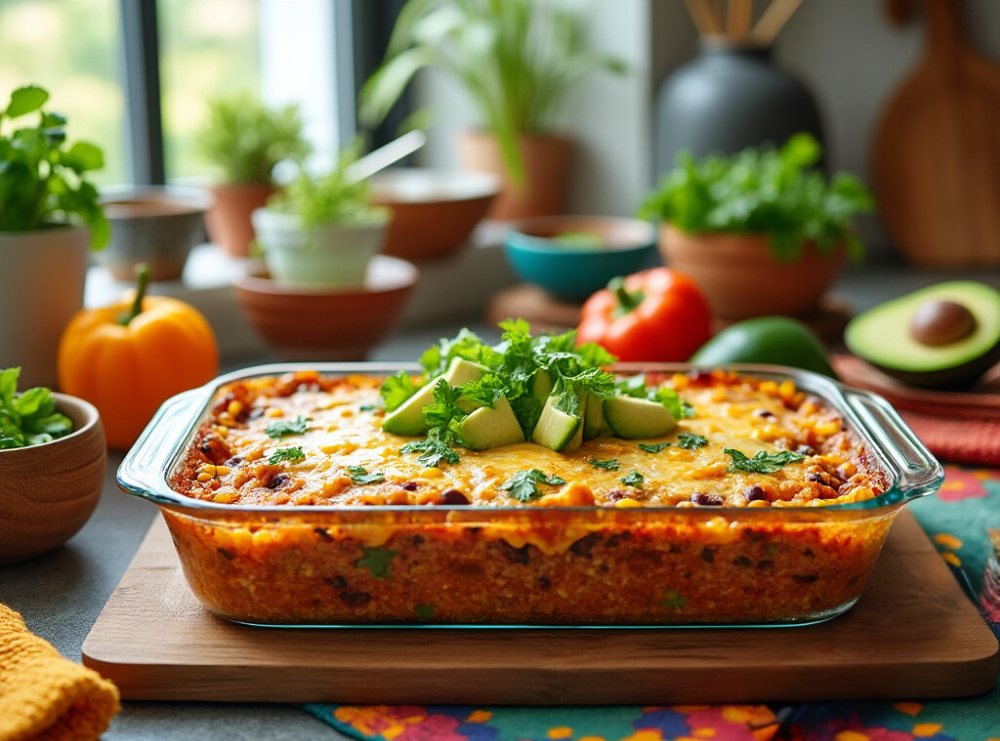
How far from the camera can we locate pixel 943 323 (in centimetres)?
206

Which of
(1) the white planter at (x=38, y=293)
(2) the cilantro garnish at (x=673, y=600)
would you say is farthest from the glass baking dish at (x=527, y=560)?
(1) the white planter at (x=38, y=293)

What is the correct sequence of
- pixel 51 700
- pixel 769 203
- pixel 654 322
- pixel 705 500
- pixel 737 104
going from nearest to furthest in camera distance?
pixel 51 700
pixel 705 500
pixel 654 322
pixel 769 203
pixel 737 104

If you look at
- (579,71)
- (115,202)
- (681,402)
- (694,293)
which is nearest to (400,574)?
(681,402)

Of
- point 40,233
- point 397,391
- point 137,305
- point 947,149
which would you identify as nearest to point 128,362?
point 137,305

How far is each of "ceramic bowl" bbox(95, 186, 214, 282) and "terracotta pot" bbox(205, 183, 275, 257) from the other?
173 millimetres

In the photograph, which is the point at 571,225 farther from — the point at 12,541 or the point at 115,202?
the point at 12,541

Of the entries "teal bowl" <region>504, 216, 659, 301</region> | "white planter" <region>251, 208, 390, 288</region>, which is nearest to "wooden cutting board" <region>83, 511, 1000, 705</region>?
"white planter" <region>251, 208, 390, 288</region>

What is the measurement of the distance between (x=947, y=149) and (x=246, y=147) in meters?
2.00

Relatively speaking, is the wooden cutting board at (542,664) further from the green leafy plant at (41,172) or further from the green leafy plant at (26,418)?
the green leafy plant at (41,172)

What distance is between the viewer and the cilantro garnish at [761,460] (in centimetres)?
142

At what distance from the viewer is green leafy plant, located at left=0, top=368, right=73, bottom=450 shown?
1519 mm

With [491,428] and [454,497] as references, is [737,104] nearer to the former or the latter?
[491,428]

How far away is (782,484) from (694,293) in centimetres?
98

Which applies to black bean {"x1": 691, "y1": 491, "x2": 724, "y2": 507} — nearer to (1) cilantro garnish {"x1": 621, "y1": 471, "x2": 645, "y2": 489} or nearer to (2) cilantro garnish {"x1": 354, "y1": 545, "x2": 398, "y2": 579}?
(1) cilantro garnish {"x1": 621, "y1": 471, "x2": 645, "y2": 489}
